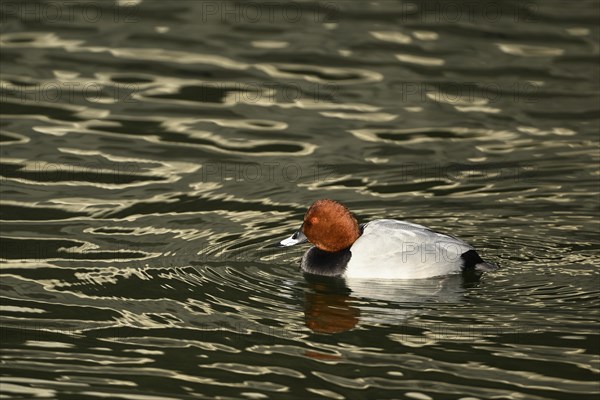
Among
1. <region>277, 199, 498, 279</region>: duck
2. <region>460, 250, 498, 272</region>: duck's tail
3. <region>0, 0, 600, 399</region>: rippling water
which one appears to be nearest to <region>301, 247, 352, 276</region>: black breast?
<region>277, 199, 498, 279</region>: duck

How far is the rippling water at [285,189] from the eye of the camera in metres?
9.05

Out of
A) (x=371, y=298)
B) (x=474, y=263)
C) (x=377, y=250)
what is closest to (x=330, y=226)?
(x=377, y=250)

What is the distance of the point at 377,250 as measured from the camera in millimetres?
10672

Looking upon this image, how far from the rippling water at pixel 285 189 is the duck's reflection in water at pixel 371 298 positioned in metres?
0.03

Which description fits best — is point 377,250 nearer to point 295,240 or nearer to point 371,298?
point 371,298

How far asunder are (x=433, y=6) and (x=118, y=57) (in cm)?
453

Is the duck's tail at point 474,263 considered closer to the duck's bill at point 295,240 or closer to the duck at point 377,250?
the duck at point 377,250

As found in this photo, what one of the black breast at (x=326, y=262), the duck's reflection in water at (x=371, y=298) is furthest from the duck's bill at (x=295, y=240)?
the duck's reflection in water at (x=371, y=298)

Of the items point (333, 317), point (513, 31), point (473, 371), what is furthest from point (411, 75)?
point (473, 371)

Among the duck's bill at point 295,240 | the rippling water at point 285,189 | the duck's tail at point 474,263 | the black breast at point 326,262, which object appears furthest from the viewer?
the duck's bill at point 295,240

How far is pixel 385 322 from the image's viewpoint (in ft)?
31.8

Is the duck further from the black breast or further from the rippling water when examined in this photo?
the rippling water

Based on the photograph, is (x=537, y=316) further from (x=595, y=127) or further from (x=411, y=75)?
(x=411, y=75)

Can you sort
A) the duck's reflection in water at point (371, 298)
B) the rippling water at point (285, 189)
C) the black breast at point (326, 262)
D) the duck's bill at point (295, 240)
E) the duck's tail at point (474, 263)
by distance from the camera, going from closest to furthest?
the rippling water at point (285, 189)
the duck's reflection in water at point (371, 298)
the duck's tail at point (474, 263)
the black breast at point (326, 262)
the duck's bill at point (295, 240)
